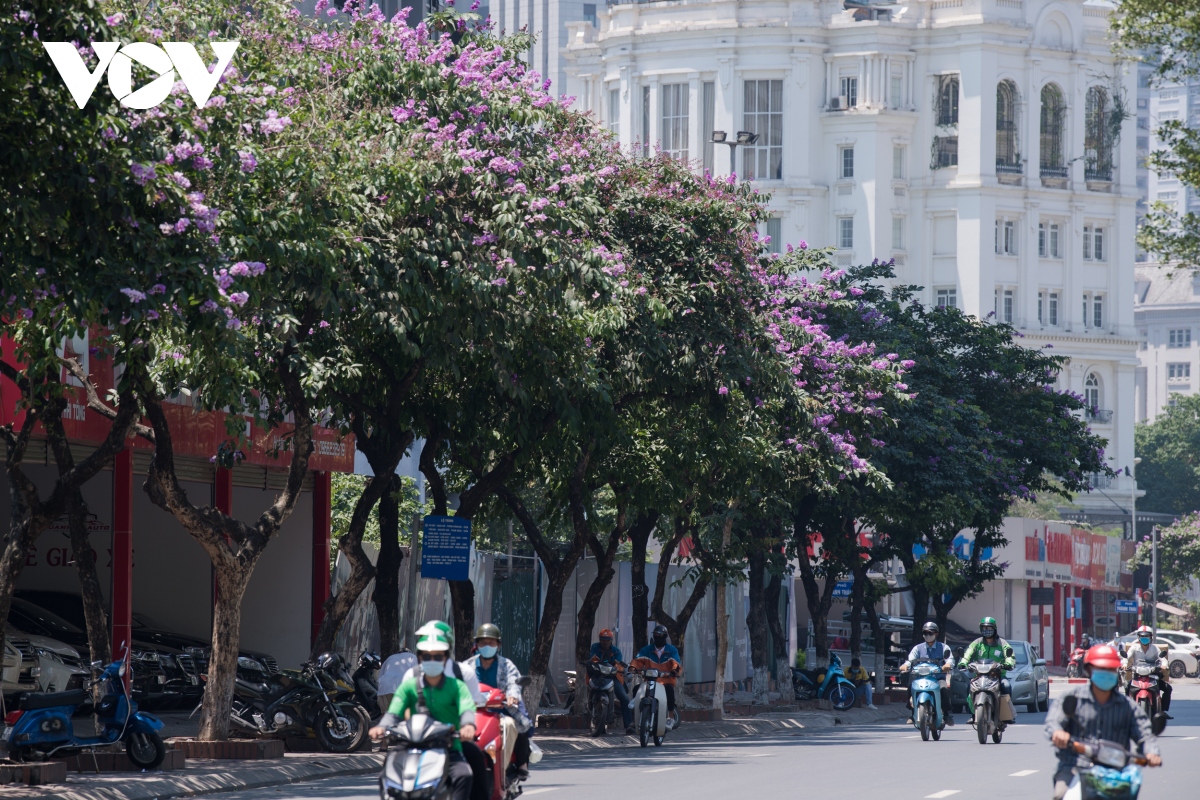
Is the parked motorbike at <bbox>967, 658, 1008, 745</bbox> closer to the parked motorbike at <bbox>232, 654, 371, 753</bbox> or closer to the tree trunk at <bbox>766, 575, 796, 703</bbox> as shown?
the parked motorbike at <bbox>232, 654, 371, 753</bbox>

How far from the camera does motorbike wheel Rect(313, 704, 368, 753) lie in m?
20.4

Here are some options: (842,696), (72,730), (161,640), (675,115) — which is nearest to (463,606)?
(161,640)

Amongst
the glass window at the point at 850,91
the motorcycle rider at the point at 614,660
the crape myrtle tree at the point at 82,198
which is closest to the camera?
the crape myrtle tree at the point at 82,198

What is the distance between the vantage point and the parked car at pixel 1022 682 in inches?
1465

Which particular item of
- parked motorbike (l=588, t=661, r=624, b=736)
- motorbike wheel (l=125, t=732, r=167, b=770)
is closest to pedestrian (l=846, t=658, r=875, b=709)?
parked motorbike (l=588, t=661, r=624, b=736)

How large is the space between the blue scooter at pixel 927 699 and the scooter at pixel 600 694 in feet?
13.5

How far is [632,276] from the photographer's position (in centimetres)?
2294

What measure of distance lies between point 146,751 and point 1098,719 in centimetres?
1018

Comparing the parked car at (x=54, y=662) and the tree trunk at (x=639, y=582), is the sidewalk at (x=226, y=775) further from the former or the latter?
the parked car at (x=54, y=662)

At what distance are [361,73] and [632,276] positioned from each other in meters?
4.75

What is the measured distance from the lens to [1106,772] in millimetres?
10906

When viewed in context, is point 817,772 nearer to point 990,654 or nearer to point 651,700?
point 651,700

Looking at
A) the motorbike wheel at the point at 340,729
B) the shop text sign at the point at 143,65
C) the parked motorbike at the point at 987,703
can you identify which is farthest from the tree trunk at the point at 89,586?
the parked motorbike at the point at 987,703

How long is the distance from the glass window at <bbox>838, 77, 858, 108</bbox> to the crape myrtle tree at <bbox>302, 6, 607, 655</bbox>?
81338mm
